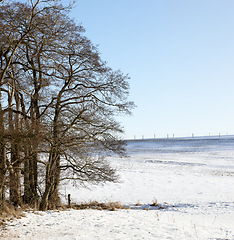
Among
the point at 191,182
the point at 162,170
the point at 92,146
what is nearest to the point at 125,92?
the point at 92,146

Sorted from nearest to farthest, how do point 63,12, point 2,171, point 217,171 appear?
1. point 2,171
2. point 63,12
3. point 217,171

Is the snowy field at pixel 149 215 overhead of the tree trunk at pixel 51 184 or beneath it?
beneath

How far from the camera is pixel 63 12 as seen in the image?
43.8ft

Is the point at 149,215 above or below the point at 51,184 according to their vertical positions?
below

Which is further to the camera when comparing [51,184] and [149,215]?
[51,184]

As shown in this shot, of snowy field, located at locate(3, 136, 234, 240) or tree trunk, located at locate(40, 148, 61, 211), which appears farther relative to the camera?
tree trunk, located at locate(40, 148, 61, 211)

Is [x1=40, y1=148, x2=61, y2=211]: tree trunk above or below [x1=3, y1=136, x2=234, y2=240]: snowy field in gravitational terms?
above

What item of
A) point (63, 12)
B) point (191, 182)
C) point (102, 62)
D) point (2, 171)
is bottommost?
point (191, 182)

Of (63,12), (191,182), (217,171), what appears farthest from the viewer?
(217,171)

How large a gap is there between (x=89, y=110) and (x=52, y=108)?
7.26ft

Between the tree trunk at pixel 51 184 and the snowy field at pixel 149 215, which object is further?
the tree trunk at pixel 51 184

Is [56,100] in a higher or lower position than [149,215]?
higher

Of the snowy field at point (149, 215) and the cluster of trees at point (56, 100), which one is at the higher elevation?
the cluster of trees at point (56, 100)

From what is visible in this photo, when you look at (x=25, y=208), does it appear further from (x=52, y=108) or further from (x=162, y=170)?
(x=162, y=170)
